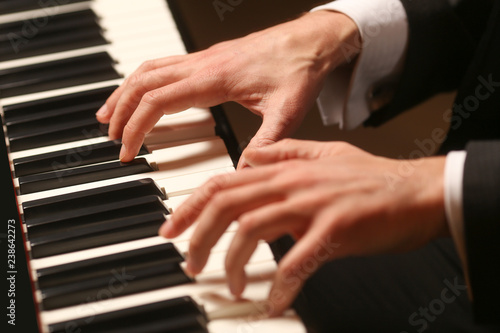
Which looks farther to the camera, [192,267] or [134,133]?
[134,133]

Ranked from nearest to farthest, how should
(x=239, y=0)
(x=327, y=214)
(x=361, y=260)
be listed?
(x=327, y=214)
(x=361, y=260)
(x=239, y=0)

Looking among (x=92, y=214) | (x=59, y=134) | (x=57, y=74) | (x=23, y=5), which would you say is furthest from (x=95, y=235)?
(x=23, y=5)

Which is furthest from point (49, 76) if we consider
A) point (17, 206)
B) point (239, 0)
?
point (239, 0)

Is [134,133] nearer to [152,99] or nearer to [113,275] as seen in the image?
[152,99]

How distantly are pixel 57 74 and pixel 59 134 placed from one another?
167mm

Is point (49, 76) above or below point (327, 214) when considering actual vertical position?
above

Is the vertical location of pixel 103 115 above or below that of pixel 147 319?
above

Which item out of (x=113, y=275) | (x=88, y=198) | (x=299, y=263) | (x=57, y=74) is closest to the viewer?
(x=299, y=263)

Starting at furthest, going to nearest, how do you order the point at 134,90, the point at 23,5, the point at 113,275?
the point at 23,5
the point at 134,90
the point at 113,275

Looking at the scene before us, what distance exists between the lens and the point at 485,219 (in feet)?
2.09

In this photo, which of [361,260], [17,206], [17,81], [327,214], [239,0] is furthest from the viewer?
[239,0]

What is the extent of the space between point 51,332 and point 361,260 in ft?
1.57

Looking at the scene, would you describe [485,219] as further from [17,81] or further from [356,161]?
[17,81]

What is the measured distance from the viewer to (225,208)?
632 millimetres
